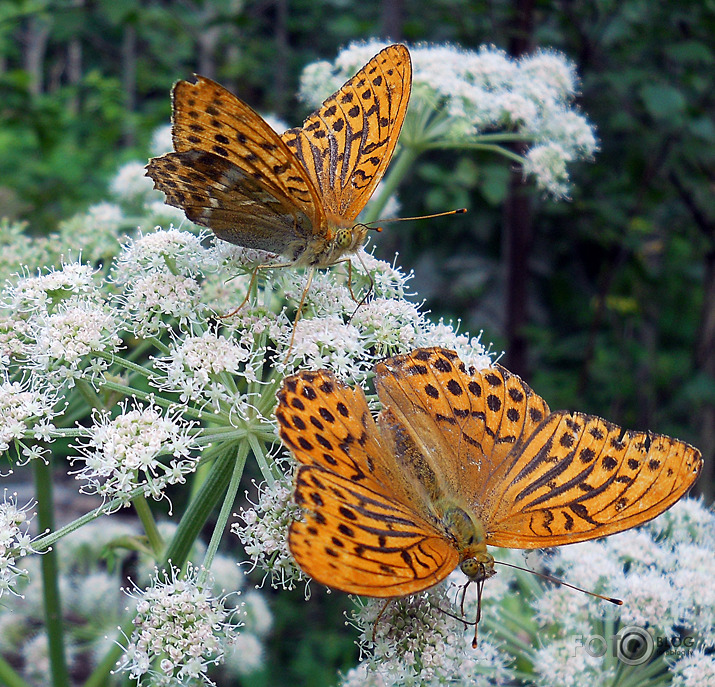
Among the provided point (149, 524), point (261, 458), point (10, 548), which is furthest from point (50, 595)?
point (261, 458)

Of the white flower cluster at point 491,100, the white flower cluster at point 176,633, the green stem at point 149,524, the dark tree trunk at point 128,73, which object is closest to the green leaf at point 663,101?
the white flower cluster at point 491,100

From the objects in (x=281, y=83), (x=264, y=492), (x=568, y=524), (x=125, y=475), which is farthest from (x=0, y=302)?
(x=281, y=83)

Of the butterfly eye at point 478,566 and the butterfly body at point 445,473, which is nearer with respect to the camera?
the butterfly body at point 445,473

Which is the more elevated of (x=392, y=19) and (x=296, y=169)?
(x=392, y=19)

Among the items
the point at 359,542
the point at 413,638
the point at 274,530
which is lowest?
the point at 413,638

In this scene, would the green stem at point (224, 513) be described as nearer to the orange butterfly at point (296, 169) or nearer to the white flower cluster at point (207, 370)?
the white flower cluster at point (207, 370)

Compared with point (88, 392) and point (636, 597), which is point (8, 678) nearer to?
point (88, 392)

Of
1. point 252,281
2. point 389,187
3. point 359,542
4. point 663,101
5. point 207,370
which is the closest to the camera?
point 359,542

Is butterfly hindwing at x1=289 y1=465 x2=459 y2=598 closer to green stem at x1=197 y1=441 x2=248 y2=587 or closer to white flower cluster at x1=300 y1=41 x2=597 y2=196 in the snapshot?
green stem at x1=197 y1=441 x2=248 y2=587
